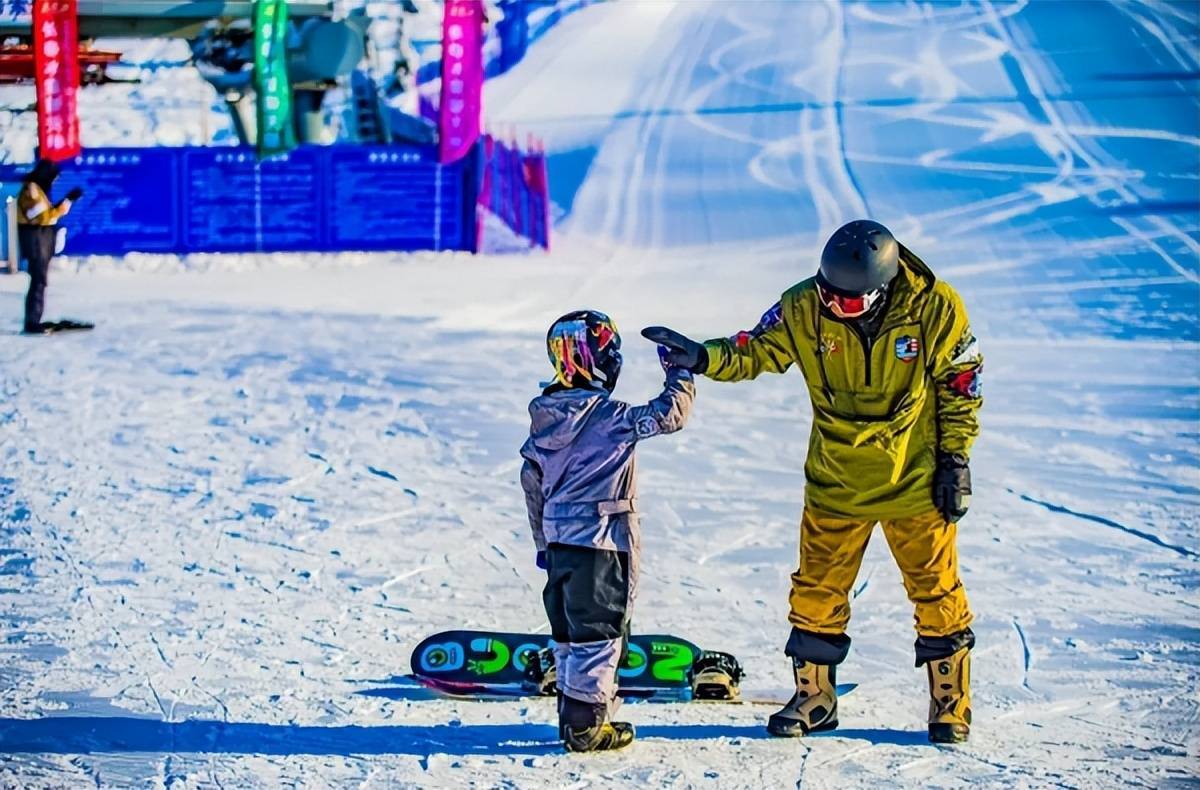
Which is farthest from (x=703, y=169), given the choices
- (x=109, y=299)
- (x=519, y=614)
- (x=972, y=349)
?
(x=972, y=349)

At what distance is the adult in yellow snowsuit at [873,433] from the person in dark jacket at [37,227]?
26.1 ft

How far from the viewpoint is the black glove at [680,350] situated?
14.8ft

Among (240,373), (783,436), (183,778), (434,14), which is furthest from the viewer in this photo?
(434,14)

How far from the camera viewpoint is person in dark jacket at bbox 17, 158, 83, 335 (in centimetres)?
1165

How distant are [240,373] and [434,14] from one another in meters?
16.5

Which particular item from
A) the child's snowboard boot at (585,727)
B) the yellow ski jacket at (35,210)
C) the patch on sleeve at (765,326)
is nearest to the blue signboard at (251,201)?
the yellow ski jacket at (35,210)

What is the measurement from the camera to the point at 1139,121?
19.0 meters

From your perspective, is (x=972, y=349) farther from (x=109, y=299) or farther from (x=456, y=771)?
(x=109, y=299)

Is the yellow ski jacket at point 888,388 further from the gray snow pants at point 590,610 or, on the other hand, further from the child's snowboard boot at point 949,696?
the gray snow pants at point 590,610

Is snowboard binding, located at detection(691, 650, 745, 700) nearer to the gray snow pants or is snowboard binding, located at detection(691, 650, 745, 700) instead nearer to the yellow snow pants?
the yellow snow pants

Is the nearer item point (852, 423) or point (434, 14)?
point (852, 423)

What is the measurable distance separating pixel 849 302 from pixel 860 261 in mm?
134

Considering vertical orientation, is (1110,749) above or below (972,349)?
below

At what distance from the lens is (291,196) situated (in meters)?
18.0
